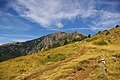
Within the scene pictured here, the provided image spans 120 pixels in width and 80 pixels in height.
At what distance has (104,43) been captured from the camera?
3206 inches

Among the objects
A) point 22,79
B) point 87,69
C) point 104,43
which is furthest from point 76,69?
point 104,43

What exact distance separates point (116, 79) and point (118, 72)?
13.3 ft

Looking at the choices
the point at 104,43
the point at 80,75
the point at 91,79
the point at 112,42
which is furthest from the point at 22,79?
the point at 112,42

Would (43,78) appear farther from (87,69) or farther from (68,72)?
(87,69)

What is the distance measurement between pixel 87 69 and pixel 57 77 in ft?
25.2

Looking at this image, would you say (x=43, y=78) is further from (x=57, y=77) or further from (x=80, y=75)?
(x=80, y=75)

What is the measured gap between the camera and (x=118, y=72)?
1507 inches

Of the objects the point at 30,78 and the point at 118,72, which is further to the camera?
the point at 30,78

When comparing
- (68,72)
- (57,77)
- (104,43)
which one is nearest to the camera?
(57,77)

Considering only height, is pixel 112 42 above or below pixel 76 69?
above

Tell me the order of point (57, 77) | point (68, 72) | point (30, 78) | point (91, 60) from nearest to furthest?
point (57, 77)
point (68, 72)
point (30, 78)
point (91, 60)

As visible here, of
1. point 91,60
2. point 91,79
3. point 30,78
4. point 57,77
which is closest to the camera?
point 91,79

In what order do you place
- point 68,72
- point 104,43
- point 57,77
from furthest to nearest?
point 104,43 → point 68,72 → point 57,77

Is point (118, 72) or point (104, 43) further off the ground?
point (104, 43)
